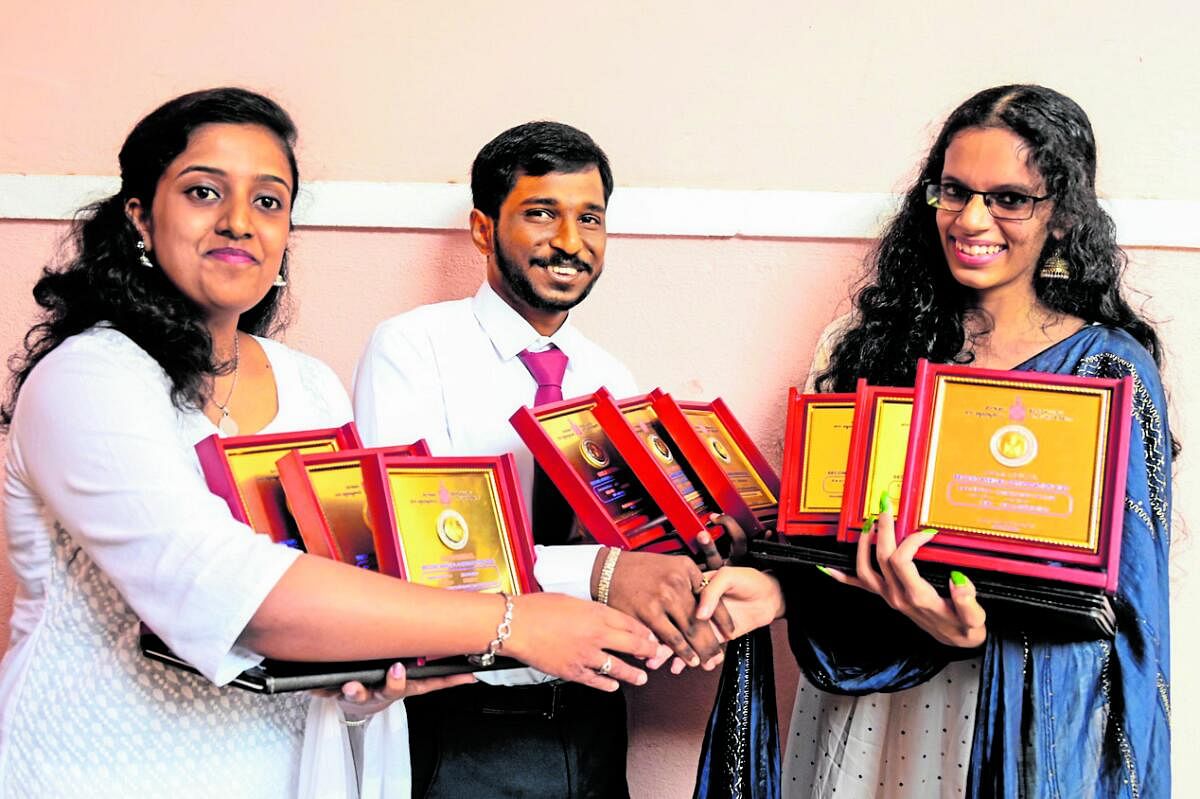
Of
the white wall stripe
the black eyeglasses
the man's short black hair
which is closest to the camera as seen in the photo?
the black eyeglasses

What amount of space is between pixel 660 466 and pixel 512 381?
0.52 metres

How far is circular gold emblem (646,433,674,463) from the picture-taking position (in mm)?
1814

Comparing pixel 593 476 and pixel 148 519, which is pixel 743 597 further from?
pixel 148 519

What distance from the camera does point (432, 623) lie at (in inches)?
55.2

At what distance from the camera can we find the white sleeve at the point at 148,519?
1.32m

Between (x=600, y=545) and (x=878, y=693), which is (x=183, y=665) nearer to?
(x=600, y=545)

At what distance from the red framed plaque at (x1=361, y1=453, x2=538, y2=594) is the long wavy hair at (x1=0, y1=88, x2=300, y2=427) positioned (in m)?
0.29

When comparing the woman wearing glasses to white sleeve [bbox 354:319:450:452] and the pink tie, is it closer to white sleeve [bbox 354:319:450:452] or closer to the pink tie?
the pink tie

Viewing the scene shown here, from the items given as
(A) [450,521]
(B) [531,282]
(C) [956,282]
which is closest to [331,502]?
(A) [450,521]

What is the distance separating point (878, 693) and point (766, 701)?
19cm

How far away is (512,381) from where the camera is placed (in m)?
2.19

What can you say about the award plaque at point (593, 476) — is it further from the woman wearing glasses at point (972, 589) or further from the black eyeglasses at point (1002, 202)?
the black eyeglasses at point (1002, 202)

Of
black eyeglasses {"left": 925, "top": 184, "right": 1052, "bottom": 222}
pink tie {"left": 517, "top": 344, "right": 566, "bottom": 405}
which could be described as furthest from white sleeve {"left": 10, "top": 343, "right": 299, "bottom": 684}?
black eyeglasses {"left": 925, "top": 184, "right": 1052, "bottom": 222}

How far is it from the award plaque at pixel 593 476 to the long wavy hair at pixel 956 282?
46 centimetres
